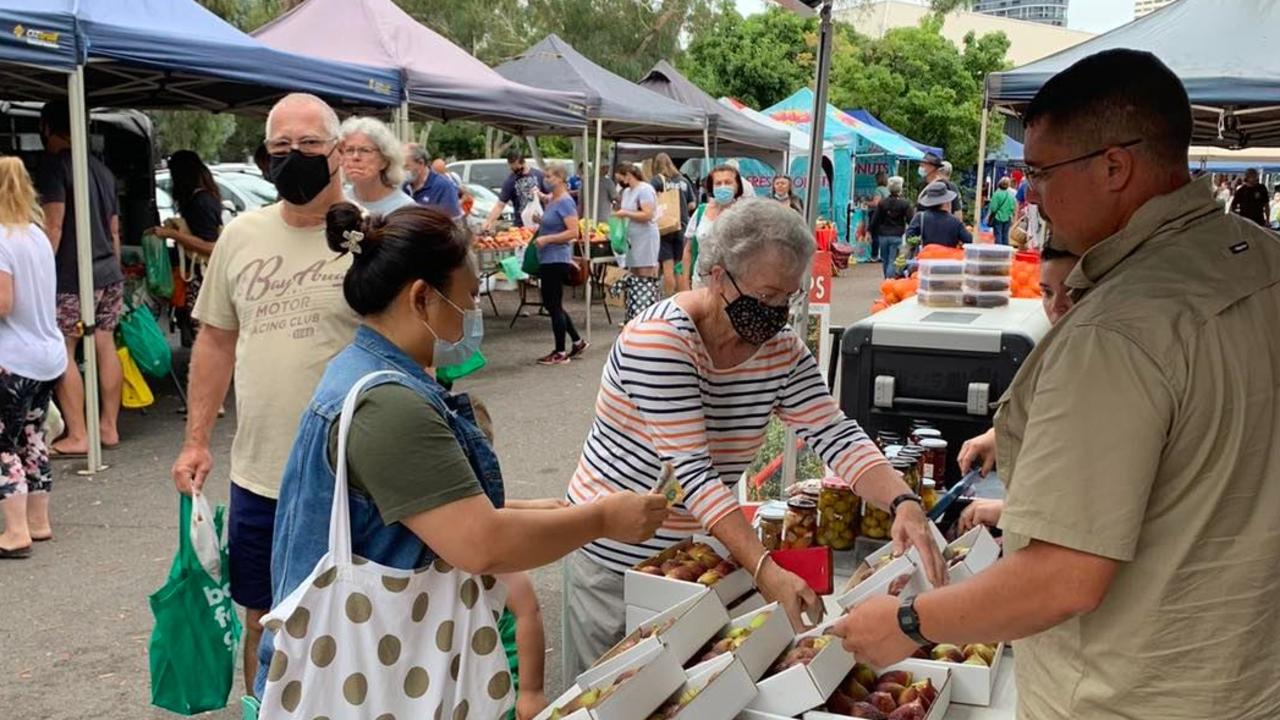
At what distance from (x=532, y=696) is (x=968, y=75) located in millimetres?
30635

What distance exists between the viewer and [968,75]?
1216 inches

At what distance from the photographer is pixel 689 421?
259 cm

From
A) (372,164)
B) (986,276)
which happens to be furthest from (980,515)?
(372,164)

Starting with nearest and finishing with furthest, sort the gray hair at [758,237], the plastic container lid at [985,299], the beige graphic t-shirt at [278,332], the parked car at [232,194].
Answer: the gray hair at [758,237], the beige graphic t-shirt at [278,332], the plastic container lid at [985,299], the parked car at [232,194]

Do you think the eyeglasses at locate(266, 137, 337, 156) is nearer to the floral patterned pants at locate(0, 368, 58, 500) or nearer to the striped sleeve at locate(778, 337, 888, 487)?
the striped sleeve at locate(778, 337, 888, 487)

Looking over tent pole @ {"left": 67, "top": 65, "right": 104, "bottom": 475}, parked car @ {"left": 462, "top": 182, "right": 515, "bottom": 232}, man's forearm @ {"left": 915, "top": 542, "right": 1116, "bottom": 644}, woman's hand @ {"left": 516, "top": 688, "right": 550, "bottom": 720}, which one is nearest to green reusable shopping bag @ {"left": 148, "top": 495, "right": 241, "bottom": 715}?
woman's hand @ {"left": 516, "top": 688, "right": 550, "bottom": 720}

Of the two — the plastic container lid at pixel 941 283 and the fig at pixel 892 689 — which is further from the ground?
the plastic container lid at pixel 941 283

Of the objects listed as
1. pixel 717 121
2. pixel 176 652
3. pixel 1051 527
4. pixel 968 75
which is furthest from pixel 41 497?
pixel 968 75

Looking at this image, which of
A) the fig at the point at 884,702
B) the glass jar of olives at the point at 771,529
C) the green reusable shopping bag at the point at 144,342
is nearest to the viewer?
the fig at the point at 884,702

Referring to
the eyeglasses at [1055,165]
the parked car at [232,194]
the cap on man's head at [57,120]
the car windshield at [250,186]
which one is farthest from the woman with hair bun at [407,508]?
the car windshield at [250,186]

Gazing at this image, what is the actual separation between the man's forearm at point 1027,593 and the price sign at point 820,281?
3596mm

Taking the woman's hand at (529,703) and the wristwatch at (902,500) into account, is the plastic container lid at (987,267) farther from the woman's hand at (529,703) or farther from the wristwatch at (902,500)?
the woman's hand at (529,703)

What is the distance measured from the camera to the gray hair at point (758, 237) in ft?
8.62

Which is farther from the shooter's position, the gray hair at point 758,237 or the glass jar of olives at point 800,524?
the glass jar of olives at point 800,524
